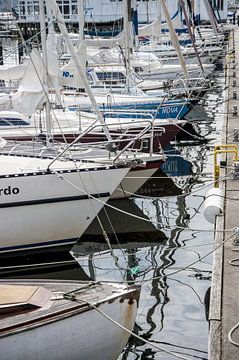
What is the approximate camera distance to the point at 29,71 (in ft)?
62.7

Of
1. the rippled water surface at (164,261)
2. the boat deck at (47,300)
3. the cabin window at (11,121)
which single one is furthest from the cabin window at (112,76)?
the boat deck at (47,300)

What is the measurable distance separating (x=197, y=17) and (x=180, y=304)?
54.1 metres

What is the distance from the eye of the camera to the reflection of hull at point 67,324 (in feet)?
33.0

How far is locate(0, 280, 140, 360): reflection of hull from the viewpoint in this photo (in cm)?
1005

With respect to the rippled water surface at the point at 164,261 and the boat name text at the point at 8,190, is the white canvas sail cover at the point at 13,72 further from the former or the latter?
the boat name text at the point at 8,190

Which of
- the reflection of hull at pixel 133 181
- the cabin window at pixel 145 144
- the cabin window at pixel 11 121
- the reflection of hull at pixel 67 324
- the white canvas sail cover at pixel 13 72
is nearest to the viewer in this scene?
the reflection of hull at pixel 67 324

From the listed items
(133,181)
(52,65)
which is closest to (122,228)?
(133,181)

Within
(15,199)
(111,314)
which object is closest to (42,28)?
(15,199)

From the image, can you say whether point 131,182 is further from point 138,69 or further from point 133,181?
point 138,69

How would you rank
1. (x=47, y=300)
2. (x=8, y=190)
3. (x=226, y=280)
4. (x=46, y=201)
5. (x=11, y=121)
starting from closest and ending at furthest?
(x=47, y=300), (x=226, y=280), (x=8, y=190), (x=46, y=201), (x=11, y=121)

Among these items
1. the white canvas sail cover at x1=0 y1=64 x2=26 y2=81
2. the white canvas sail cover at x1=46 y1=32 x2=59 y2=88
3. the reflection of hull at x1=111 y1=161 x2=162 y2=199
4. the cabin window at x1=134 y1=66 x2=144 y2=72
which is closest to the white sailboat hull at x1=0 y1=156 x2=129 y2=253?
the white canvas sail cover at x1=46 y1=32 x2=59 y2=88

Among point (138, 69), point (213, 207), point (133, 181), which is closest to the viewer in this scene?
point (213, 207)

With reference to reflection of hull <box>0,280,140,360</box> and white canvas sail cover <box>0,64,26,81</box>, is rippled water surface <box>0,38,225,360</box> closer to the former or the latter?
reflection of hull <box>0,280,140,360</box>

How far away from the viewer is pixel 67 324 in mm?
10234
